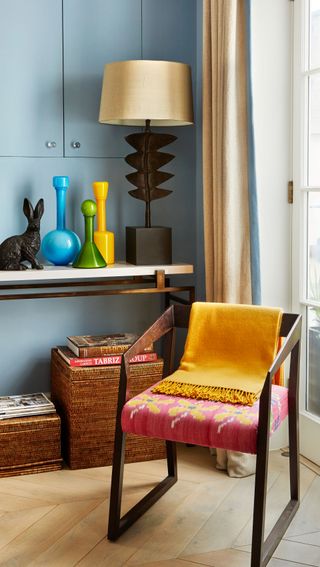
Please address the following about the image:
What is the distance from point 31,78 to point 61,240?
711mm

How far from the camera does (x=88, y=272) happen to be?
293 cm

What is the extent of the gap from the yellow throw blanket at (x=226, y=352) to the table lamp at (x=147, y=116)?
23.3 inches

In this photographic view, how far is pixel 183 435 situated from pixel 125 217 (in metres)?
1.39

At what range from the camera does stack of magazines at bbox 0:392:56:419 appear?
2.90 m

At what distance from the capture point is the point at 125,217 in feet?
10.9

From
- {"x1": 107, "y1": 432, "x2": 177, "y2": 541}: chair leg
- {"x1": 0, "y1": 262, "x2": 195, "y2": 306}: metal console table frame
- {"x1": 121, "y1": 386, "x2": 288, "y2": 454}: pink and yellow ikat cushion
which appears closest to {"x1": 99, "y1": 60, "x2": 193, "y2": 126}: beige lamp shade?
{"x1": 0, "y1": 262, "x2": 195, "y2": 306}: metal console table frame

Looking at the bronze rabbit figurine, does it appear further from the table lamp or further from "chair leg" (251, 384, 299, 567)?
"chair leg" (251, 384, 299, 567)

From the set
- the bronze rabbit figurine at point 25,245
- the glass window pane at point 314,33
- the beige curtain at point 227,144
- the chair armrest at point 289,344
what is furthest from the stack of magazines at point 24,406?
the glass window pane at point 314,33

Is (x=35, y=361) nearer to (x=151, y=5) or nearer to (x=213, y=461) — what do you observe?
(x=213, y=461)

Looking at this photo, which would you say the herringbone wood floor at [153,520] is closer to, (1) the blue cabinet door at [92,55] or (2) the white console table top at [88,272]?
(2) the white console table top at [88,272]

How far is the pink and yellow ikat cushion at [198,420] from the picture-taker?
209 centimetres

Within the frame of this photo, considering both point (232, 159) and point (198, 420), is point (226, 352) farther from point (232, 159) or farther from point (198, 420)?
point (232, 159)

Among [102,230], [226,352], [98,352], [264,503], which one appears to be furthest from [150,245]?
[264,503]

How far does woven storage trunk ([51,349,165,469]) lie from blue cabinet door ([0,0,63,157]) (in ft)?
3.20
